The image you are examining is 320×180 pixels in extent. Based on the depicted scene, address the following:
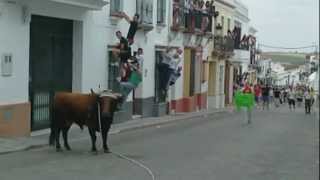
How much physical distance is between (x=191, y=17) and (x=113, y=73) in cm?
1228

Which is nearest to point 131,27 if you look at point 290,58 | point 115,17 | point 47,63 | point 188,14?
point 115,17

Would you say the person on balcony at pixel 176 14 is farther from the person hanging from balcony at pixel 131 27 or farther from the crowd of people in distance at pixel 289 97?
the crowd of people in distance at pixel 289 97

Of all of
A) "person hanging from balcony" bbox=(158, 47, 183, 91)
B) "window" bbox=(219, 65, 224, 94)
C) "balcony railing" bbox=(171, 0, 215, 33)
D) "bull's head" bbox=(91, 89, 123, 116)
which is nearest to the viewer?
"bull's head" bbox=(91, 89, 123, 116)

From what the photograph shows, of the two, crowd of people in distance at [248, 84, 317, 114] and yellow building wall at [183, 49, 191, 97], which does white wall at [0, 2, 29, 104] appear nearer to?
yellow building wall at [183, 49, 191, 97]

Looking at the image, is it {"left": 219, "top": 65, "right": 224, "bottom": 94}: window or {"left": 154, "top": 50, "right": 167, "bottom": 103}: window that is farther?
{"left": 219, "top": 65, "right": 224, "bottom": 94}: window

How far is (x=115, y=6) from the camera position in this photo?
25.7 m

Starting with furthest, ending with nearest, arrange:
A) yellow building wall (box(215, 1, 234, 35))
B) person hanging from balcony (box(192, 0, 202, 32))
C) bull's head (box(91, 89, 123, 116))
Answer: yellow building wall (box(215, 1, 234, 35)) < person hanging from balcony (box(192, 0, 202, 32)) < bull's head (box(91, 89, 123, 116))

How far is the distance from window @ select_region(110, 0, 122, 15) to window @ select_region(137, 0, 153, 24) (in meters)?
1.93

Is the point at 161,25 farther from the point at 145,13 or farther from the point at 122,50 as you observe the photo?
the point at 122,50

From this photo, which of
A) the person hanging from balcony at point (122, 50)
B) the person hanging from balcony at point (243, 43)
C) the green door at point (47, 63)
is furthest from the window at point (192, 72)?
the person hanging from balcony at point (243, 43)

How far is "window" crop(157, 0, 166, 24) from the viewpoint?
31198 mm

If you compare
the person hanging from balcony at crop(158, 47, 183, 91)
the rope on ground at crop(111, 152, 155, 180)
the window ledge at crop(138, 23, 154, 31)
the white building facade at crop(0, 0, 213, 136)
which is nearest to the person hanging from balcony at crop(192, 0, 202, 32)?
the white building facade at crop(0, 0, 213, 136)

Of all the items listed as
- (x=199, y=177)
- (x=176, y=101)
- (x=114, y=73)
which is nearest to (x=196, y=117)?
(x=176, y=101)

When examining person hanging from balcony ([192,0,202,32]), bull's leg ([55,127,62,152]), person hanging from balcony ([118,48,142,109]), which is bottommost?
bull's leg ([55,127,62,152])
